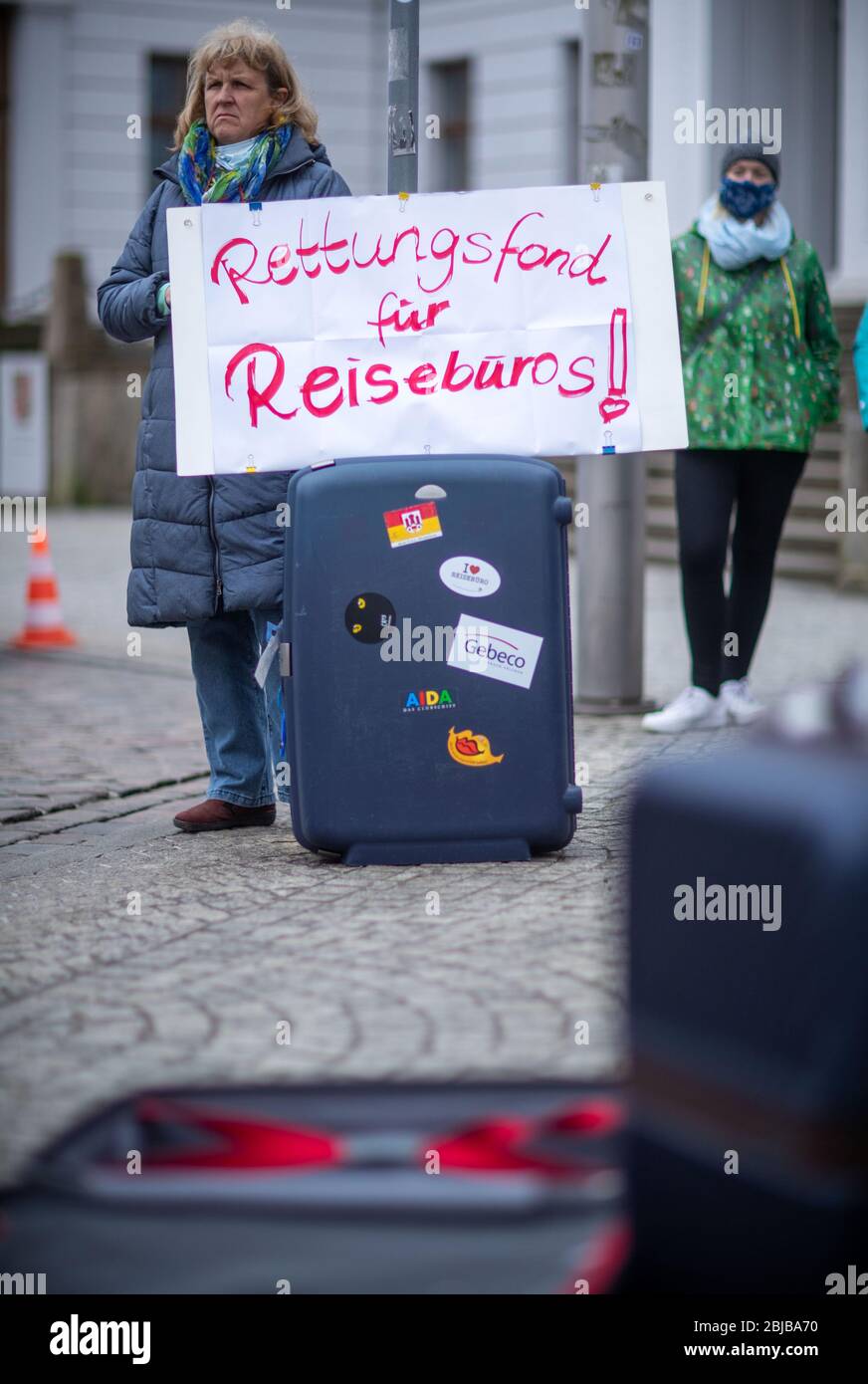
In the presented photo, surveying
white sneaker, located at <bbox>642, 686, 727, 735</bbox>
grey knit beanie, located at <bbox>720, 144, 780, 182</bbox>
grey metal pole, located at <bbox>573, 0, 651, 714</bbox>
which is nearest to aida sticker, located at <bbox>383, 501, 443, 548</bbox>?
white sneaker, located at <bbox>642, 686, 727, 735</bbox>

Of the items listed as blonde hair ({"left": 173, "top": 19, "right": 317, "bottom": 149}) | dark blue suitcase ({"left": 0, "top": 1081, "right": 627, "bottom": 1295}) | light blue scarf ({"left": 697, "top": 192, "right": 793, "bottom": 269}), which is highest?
blonde hair ({"left": 173, "top": 19, "right": 317, "bottom": 149})

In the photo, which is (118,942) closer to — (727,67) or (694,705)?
(694,705)

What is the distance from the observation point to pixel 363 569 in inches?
180

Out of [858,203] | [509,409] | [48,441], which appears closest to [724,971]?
[509,409]

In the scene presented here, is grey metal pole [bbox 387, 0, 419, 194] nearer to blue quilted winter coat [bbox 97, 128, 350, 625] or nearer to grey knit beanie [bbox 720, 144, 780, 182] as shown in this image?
blue quilted winter coat [bbox 97, 128, 350, 625]

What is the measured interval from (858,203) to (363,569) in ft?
40.7

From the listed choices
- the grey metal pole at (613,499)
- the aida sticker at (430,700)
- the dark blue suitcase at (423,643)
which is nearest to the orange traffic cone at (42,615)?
the grey metal pole at (613,499)

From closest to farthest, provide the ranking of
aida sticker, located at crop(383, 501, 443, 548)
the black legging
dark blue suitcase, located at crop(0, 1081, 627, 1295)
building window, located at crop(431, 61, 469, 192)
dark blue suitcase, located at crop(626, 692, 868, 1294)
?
dark blue suitcase, located at crop(626, 692, 868, 1294) < dark blue suitcase, located at crop(0, 1081, 627, 1295) < aida sticker, located at crop(383, 501, 443, 548) < the black legging < building window, located at crop(431, 61, 469, 192)

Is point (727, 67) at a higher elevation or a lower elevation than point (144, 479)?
higher

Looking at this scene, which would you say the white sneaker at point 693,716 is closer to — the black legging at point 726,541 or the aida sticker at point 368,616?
the black legging at point 726,541

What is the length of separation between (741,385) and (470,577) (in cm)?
226

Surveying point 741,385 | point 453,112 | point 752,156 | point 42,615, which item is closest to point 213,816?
point 741,385

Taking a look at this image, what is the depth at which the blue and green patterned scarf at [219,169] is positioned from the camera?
16.3ft

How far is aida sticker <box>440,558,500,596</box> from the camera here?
15.1 feet
